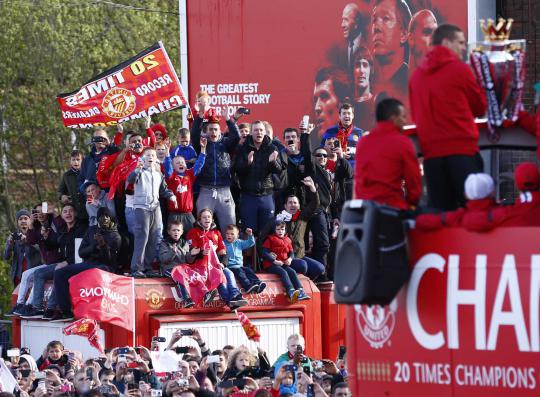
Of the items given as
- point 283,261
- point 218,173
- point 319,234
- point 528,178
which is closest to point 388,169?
point 528,178

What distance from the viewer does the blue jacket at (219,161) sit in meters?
18.9

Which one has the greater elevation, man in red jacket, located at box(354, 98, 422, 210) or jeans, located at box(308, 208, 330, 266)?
man in red jacket, located at box(354, 98, 422, 210)

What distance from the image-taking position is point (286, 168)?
766 inches

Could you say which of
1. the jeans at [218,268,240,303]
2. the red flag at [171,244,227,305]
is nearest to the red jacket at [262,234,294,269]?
the jeans at [218,268,240,303]

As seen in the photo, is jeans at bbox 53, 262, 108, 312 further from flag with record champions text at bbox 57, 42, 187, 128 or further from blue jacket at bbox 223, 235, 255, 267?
flag with record champions text at bbox 57, 42, 187, 128

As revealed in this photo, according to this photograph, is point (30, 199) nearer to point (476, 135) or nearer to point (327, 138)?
point (327, 138)

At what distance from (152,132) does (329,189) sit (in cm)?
237

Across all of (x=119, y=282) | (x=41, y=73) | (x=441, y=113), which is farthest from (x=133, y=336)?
(x=41, y=73)

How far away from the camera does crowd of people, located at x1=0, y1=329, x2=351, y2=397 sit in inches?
540

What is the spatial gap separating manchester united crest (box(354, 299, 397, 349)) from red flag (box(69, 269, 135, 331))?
9709 mm

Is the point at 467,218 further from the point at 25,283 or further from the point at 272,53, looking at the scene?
the point at 272,53

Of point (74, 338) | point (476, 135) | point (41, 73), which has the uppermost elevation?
point (41, 73)

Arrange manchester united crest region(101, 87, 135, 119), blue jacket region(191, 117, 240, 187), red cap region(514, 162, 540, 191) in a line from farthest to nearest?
manchester united crest region(101, 87, 135, 119) → blue jacket region(191, 117, 240, 187) → red cap region(514, 162, 540, 191)

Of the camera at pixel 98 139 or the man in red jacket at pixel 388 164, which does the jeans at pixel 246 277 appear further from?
the man in red jacket at pixel 388 164
